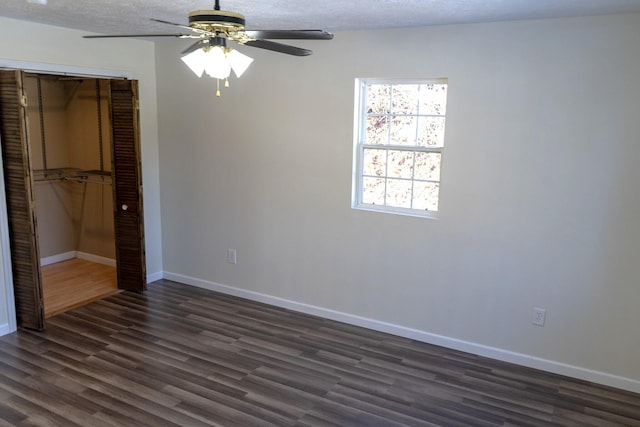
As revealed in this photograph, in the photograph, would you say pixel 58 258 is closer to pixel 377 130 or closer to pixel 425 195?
pixel 377 130

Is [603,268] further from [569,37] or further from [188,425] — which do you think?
[188,425]

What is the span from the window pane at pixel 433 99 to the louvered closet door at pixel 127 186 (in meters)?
2.64

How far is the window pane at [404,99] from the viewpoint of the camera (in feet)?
12.7

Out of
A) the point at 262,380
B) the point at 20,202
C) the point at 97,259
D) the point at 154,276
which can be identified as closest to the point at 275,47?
the point at 262,380

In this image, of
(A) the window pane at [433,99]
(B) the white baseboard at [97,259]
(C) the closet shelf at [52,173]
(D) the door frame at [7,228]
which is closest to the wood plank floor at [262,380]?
(D) the door frame at [7,228]

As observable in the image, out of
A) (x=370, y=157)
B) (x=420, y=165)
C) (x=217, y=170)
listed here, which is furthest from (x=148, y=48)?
(x=420, y=165)

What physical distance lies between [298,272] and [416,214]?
1.26 m

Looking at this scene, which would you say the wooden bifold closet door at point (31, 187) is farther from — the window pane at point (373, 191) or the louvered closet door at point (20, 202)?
the window pane at point (373, 191)

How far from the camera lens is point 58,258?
19.6ft

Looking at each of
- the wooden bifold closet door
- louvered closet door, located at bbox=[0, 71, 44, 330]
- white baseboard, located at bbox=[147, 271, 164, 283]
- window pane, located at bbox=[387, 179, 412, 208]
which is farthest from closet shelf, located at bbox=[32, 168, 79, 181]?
window pane, located at bbox=[387, 179, 412, 208]

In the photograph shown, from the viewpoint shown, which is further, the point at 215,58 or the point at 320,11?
the point at 320,11

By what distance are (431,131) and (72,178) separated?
169 inches

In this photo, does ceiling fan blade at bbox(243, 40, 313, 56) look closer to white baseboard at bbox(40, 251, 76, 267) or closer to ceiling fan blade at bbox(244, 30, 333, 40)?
ceiling fan blade at bbox(244, 30, 333, 40)

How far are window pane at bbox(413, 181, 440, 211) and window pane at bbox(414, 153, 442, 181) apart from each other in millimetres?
55
